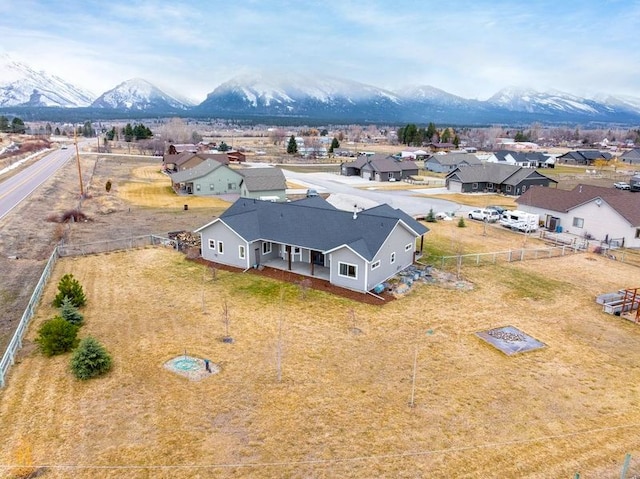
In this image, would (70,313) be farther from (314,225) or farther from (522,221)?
(522,221)

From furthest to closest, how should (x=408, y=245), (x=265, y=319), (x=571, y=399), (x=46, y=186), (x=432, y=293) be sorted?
(x=46, y=186)
(x=408, y=245)
(x=432, y=293)
(x=265, y=319)
(x=571, y=399)

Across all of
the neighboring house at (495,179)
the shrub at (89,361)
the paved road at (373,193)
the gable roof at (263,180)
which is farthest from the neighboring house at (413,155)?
the shrub at (89,361)

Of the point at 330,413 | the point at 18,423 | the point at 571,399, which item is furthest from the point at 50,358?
the point at 571,399

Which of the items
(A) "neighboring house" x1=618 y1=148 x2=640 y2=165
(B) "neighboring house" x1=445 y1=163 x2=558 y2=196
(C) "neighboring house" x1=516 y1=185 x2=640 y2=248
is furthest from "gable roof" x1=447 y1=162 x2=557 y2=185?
(A) "neighboring house" x1=618 y1=148 x2=640 y2=165

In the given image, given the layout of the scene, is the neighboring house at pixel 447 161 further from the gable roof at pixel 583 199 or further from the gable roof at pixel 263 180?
the gable roof at pixel 263 180

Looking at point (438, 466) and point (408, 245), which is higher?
point (408, 245)

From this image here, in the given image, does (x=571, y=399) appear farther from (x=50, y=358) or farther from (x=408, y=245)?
(x=50, y=358)
